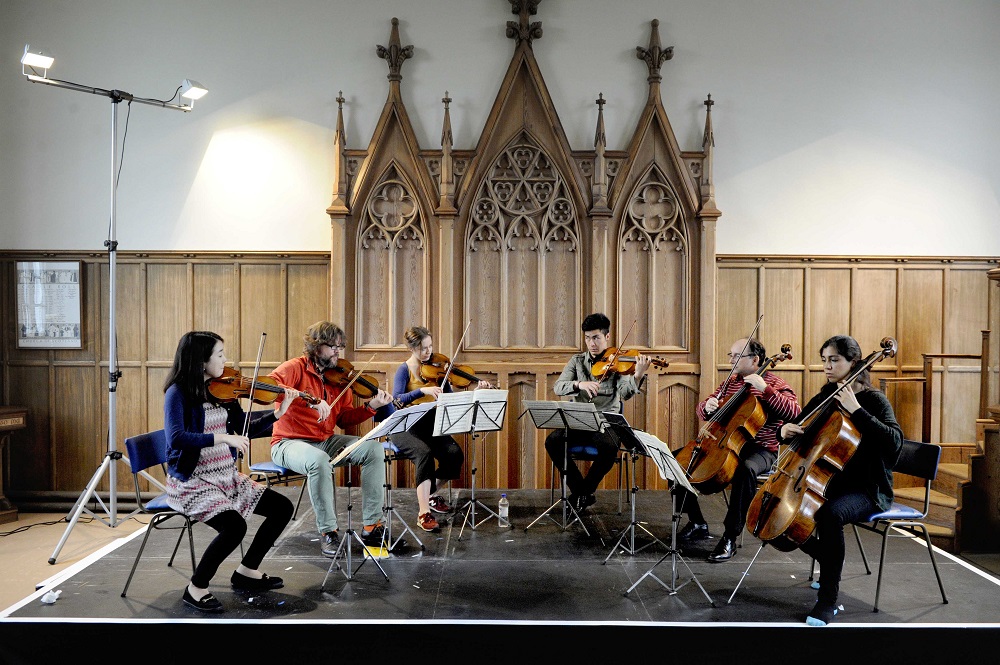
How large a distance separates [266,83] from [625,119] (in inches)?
135

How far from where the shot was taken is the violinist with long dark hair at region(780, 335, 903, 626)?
10.9 feet

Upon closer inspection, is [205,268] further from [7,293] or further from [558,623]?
[558,623]

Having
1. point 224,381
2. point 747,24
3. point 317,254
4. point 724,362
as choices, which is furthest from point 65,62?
point 724,362

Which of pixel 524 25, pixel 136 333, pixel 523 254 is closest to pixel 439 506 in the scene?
pixel 523 254

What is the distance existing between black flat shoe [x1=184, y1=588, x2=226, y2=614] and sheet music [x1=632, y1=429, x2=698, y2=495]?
7.68 ft

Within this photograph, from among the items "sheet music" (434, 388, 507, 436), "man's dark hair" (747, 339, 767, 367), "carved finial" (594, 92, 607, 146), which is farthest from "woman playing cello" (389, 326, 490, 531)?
"carved finial" (594, 92, 607, 146)

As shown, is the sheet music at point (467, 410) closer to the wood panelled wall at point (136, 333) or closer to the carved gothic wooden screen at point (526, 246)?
the carved gothic wooden screen at point (526, 246)

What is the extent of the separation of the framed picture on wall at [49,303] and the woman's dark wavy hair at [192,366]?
3595 millimetres

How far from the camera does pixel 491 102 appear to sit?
6.32 meters

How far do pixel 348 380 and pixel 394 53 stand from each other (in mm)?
3329

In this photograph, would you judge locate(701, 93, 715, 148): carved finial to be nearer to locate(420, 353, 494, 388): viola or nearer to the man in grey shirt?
the man in grey shirt

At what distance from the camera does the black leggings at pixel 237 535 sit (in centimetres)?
346

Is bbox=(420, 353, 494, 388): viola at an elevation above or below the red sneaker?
above

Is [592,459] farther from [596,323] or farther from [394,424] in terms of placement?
[394,424]
